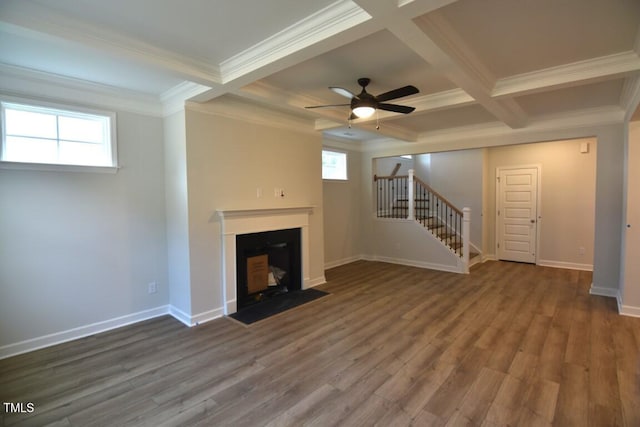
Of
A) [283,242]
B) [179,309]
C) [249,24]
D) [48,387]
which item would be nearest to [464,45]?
[249,24]

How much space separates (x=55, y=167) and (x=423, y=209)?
695 centimetres

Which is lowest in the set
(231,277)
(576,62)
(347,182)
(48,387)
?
(48,387)

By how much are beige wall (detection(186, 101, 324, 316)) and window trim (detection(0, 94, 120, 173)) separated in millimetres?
818

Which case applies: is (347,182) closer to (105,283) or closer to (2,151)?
(105,283)

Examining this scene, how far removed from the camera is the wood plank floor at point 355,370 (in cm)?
213

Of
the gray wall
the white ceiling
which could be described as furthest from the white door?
the gray wall

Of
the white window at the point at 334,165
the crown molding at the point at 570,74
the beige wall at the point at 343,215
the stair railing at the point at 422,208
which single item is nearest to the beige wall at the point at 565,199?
the stair railing at the point at 422,208

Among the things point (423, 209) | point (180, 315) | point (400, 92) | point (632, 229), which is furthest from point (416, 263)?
point (180, 315)

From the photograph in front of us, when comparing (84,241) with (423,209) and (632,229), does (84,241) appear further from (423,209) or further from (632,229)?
(423,209)

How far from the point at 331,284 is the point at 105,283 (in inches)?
125

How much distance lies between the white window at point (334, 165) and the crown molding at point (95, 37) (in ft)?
12.1

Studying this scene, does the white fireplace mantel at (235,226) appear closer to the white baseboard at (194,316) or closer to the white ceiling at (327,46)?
the white baseboard at (194,316)

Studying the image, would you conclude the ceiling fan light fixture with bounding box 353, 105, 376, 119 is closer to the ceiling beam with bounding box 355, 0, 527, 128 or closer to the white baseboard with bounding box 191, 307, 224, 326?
the ceiling beam with bounding box 355, 0, 527, 128

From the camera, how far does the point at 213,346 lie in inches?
122
